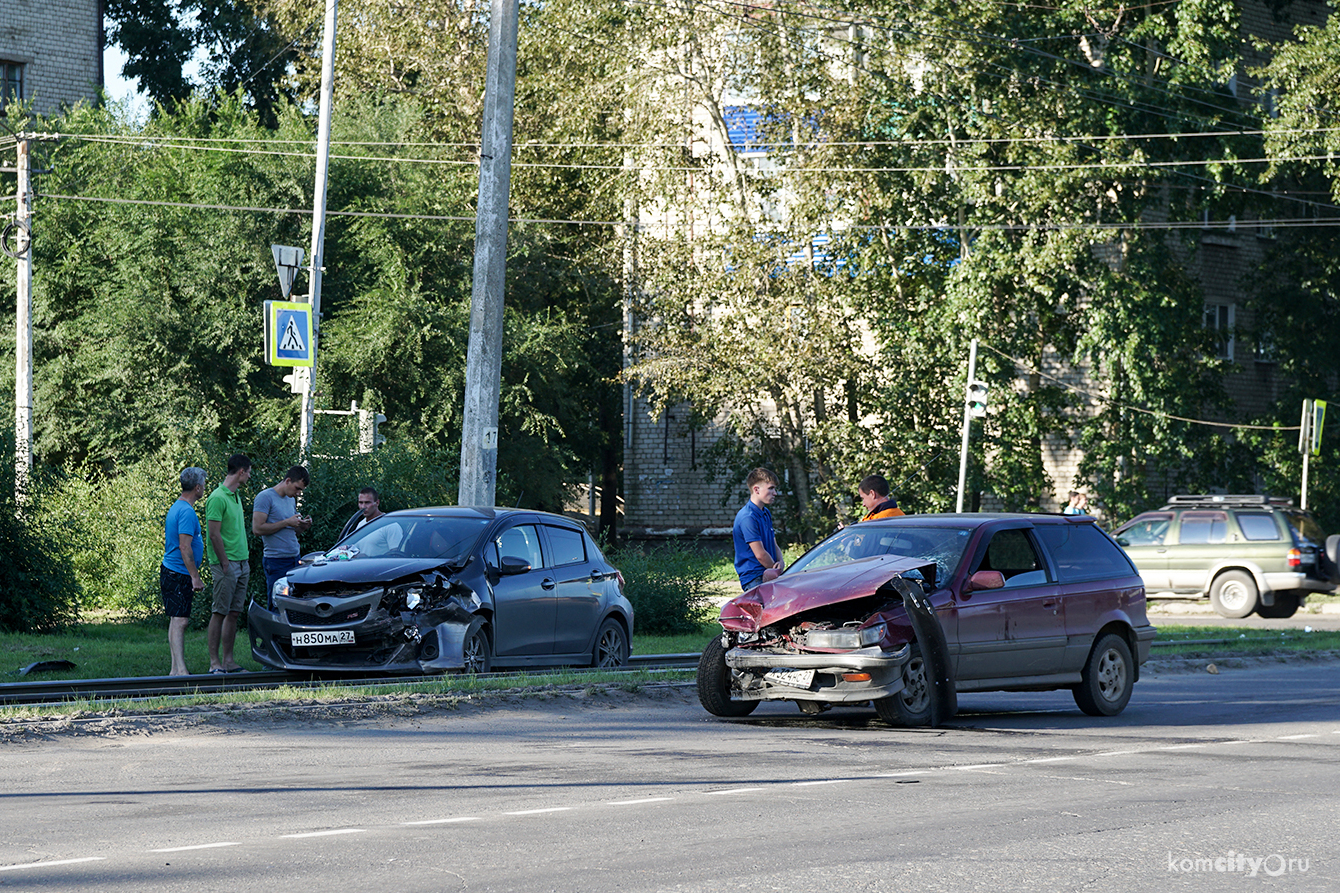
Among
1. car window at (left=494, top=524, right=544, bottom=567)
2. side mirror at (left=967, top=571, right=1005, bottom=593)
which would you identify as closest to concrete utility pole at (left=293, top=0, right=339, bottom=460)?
car window at (left=494, top=524, right=544, bottom=567)

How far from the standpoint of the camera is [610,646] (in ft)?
53.1

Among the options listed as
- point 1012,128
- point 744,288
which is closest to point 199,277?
point 744,288

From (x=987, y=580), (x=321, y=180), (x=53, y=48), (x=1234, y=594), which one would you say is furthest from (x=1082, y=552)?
(x=53, y=48)

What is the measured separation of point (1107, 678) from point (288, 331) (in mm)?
13238

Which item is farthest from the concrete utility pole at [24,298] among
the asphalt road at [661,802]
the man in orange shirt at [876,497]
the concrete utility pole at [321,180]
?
the asphalt road at [661,802]

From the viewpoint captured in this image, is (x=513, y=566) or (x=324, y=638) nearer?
(x=324, y=638)

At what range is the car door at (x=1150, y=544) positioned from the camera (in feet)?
94.7

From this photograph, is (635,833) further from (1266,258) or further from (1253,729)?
(1266,258)

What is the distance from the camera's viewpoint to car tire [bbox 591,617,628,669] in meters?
15.9

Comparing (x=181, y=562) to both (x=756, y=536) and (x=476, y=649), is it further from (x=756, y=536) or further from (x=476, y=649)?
(x=756, y=536)

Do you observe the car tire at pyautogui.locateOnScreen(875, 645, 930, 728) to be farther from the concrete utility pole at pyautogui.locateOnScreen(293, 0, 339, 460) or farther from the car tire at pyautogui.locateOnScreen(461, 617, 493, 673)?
the concrete utility pole at pyautogui.locateOnScreen(293, 0, 339, 460)

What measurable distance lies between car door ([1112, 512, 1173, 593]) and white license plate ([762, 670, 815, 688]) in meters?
18.1

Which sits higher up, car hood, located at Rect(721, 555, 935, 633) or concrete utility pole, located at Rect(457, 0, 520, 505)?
concrete utility pole, located at Rect(457, 0, 520, 505)

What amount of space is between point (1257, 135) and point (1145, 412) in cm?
628
